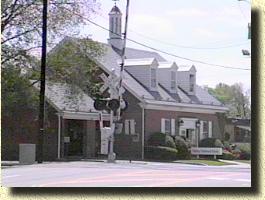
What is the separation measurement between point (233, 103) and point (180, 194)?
47.4 meters

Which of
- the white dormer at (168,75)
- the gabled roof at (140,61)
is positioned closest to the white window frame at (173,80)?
the white dormer at (168,75)

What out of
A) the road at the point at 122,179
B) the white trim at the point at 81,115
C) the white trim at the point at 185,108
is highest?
the white trim at the point at 185,108

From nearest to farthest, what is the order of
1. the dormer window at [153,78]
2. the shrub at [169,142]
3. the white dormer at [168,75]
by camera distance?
the shrub at [169,142]
the dormer window at [153,78]
the white dormer at [168,75]

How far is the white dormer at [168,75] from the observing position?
34094 mm

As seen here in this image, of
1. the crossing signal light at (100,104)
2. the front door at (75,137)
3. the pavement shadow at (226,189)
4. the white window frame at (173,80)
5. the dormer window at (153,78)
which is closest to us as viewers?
the pavement shadow at (226,189)

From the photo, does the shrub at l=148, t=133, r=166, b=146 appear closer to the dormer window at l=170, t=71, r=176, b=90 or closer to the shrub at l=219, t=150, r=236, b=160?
the shrub at l=219, t=150, r=236, b=160

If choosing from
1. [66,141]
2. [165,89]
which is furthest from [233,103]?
[66,141]

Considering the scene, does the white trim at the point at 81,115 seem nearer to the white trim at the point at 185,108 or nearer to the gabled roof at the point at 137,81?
the gabled roof at the point at 137,81

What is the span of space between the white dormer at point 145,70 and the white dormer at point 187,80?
5.66ft

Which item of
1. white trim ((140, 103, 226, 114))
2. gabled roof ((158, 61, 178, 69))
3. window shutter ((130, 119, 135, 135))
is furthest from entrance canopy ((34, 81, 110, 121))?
gabled roof ((158, 61, 178, 69))

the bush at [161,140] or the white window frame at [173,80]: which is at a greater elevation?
the white window frame at [173,80]

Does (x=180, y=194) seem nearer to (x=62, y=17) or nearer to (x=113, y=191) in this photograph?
(x=113, y=191)

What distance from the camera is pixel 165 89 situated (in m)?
34.4

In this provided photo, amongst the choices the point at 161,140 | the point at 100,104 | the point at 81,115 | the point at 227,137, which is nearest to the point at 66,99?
the point at 81,115
